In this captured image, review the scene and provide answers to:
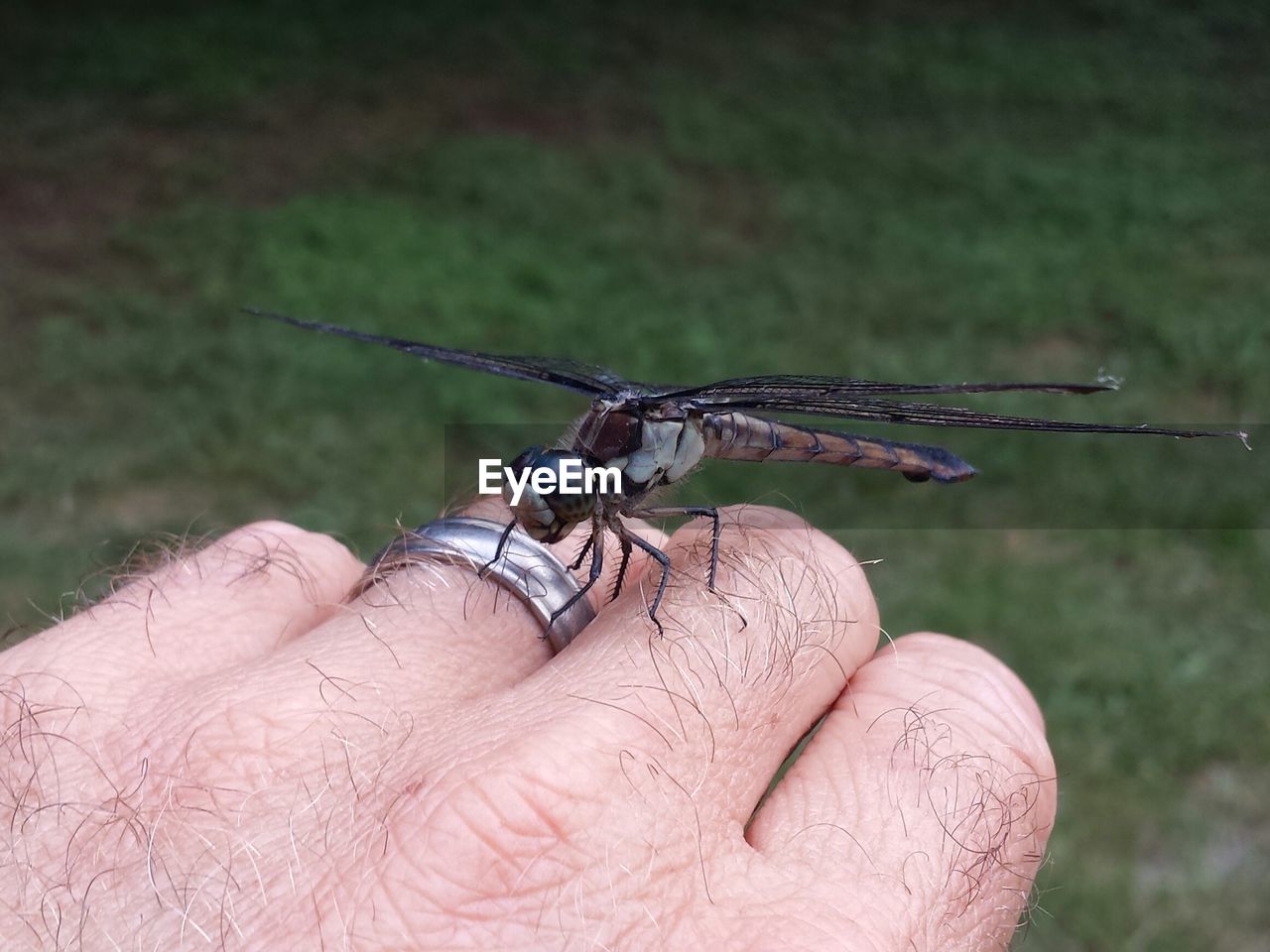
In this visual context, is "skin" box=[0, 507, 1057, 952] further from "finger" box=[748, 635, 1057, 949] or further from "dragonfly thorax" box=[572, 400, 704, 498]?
"dragonfly thorax" box=[572, 400, 704, 498]

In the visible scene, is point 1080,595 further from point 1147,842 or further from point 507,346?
point 507,346

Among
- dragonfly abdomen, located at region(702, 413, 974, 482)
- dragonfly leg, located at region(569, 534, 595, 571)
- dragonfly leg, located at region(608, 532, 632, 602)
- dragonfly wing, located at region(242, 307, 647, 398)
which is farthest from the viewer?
dragonfly abdomen, located at region(702, 413, 974, 482)

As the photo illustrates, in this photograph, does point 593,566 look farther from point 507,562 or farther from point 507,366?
point 507,366

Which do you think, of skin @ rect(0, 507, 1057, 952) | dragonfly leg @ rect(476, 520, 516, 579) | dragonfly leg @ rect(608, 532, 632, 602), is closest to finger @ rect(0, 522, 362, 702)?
skin @ rect(0, 507, 1057, 952)

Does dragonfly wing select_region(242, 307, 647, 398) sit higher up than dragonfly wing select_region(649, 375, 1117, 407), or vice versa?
dragonfly wing select_region(649, 375, 1117, 407)

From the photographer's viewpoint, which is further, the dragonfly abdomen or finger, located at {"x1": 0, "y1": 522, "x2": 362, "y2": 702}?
the dragonfly abdomen

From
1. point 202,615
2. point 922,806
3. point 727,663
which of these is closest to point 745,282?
point 202,615

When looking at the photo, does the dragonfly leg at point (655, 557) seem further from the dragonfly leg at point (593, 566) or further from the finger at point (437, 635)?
the finger at point (437, 635)

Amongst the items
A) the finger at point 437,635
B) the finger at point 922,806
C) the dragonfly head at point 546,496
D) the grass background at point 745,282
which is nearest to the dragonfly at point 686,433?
the dragonfly head at point 546,496
